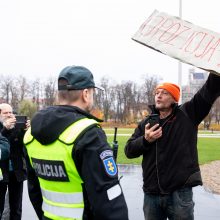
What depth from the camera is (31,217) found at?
620cm

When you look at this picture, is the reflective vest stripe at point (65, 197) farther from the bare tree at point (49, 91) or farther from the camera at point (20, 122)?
the bare tree at point (49, 91)

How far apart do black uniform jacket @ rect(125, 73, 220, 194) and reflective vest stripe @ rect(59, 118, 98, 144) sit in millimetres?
1388

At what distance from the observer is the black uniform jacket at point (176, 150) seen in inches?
132

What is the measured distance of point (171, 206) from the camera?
338 centimetres

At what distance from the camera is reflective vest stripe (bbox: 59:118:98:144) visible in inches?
83.1

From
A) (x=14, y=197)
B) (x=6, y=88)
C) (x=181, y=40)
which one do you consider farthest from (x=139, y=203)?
(x=6, y=88)

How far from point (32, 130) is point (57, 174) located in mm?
315

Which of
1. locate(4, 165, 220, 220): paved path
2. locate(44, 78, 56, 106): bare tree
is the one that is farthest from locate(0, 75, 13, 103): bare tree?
locate(4, 165, 220, 220): paved path

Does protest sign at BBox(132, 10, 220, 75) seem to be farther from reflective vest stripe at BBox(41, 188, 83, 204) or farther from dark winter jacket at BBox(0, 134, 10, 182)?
dark winter jacket at BBox(0, 134, 10, 182)

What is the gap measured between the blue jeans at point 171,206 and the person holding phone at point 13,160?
7.90 ft

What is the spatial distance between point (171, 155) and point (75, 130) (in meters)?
1.50

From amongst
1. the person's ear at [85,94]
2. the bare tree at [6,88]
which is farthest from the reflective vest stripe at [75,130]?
the bare tree at [6,88]

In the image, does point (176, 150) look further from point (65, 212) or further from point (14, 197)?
point (14, 197)

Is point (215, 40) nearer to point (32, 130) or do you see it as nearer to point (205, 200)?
point (32, 130)
